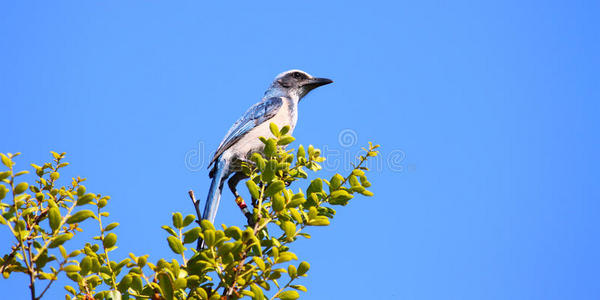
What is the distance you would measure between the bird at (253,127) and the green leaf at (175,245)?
1459 mm

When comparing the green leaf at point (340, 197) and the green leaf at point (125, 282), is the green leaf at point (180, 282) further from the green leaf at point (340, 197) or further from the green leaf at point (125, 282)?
the green leaf at point (340, 197)

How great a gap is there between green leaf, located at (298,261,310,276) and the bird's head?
3.85 m

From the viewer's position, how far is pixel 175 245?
7.70ft

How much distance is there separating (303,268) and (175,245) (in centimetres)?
60

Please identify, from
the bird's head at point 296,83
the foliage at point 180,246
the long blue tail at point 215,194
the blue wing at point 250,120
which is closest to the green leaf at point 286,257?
the foliage at point 180,246

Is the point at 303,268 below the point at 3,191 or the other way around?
below

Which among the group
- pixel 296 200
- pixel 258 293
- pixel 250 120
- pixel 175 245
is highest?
pixel 250 120

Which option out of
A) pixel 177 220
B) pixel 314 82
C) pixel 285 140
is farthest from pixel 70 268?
pixel 314 82

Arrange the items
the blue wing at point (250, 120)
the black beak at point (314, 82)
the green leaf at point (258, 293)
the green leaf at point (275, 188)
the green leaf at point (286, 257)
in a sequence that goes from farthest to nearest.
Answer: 1. the black beak at point (314, 82)
2. the blue wing at point (250, 120)
3. the green leaf at point (275, 188)
4. the green leaf at point (286, 257)
5. the green leaf at point (258, 293)

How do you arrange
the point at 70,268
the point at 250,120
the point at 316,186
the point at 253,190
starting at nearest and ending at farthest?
the point at 70,268 → the point at 253,190 → the point at 316,186 → the point at 250,120

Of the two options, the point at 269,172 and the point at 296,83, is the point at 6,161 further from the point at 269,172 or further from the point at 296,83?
the point at 296,83

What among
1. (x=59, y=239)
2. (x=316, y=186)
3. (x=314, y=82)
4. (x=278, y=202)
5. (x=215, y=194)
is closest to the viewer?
(x=59, y=239)

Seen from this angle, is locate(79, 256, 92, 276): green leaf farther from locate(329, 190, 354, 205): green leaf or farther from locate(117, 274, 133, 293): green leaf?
locate(329, 190, 354, 205): green leaf

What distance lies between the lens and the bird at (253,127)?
441cm
